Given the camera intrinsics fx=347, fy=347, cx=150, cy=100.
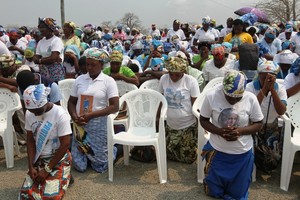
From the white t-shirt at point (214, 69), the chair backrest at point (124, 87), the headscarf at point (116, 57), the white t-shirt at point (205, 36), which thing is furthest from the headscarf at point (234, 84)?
the white t-shirt at point (205, 36)

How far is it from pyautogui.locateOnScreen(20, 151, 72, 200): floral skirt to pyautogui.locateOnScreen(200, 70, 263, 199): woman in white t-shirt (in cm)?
150

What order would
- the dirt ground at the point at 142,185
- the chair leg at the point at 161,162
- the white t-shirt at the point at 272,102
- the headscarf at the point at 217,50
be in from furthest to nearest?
the headscarf at the point at 217,50
the chair leg at the point at 161,162
the white t-shirt at the point at 272,102
the dirt ground at the point at 142,185

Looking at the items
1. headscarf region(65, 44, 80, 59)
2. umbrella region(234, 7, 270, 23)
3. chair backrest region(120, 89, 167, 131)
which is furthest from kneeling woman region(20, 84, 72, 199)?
umbrella region(234, 7, 270, 23)

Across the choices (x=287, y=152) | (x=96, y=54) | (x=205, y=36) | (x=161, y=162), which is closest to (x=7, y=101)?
(x=96, y=54)

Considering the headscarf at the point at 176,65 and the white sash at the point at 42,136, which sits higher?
the headscarf at the point at 176,65

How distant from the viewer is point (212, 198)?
364cm

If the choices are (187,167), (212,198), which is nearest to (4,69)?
(187,167)

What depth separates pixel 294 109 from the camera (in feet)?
14.1

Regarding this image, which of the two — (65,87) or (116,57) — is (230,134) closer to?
(116,57)

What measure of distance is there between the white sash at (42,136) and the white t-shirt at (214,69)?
10.3ft

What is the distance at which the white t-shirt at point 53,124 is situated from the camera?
11.7 ft

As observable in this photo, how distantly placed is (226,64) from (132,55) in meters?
3.33

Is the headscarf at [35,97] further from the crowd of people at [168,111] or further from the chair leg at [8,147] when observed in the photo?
the chair leg at [8,147]

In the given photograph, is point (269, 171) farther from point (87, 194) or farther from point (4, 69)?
point (4, 69)
